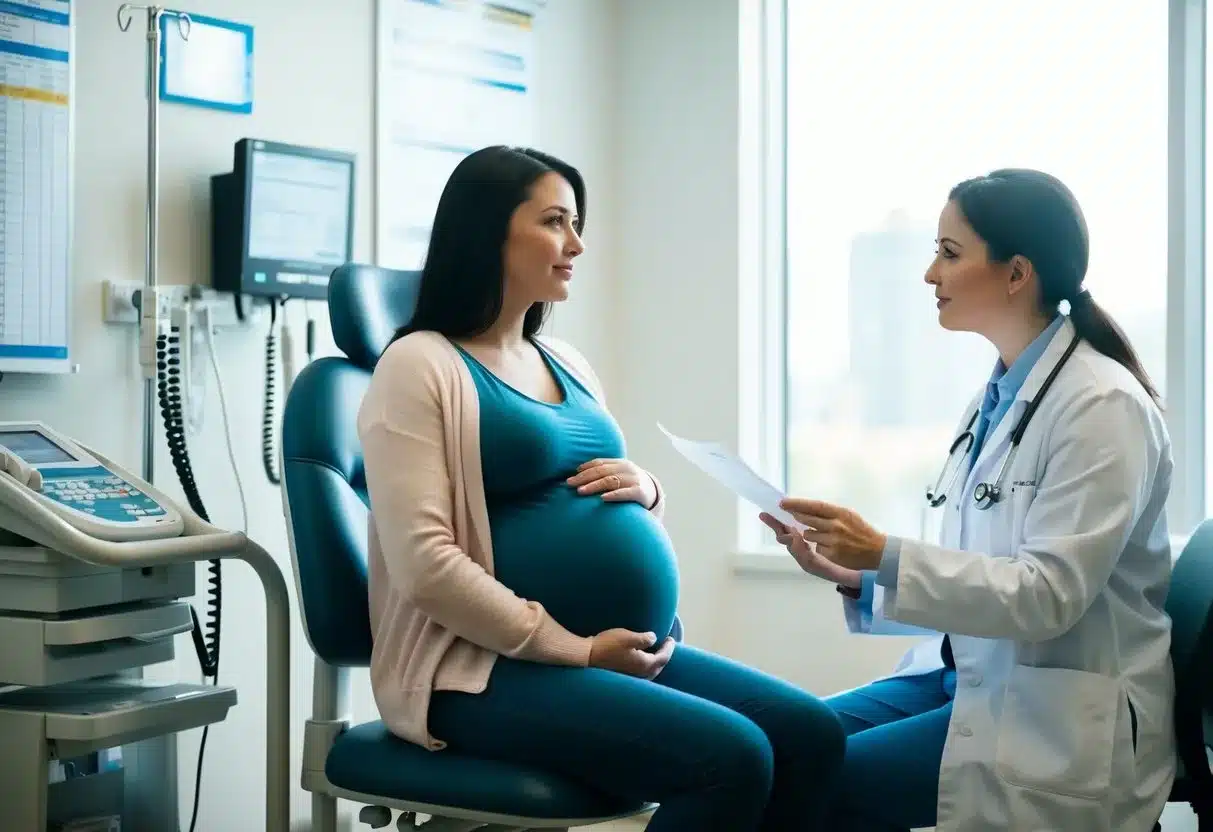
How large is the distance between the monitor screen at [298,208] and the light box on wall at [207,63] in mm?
156

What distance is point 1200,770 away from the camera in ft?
5.33

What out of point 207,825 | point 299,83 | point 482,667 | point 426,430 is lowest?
point 207,825

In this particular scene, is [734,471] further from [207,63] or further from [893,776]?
[207,63]

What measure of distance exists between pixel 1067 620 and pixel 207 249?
1.59 m

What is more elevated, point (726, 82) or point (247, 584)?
point (726, 82)

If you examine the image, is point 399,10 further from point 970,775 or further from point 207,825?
point 970,775

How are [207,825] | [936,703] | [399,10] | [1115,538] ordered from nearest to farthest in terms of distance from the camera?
1. [1115,538]
2. [936,703]
3. [207,825]
4. [399,10]

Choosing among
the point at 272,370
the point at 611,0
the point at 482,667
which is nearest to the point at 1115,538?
the point at 482,667

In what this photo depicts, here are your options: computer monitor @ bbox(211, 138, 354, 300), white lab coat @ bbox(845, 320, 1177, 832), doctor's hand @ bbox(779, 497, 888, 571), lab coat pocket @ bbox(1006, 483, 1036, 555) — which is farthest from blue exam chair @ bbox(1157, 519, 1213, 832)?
computer monitor @ bbox(211, 138, 354, 300)

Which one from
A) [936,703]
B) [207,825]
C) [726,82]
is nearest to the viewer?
[936,703]

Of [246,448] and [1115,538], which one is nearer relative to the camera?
[1115,538]

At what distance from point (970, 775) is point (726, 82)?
193 cm

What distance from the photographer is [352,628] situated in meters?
1.75

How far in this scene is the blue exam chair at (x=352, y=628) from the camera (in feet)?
5.04
